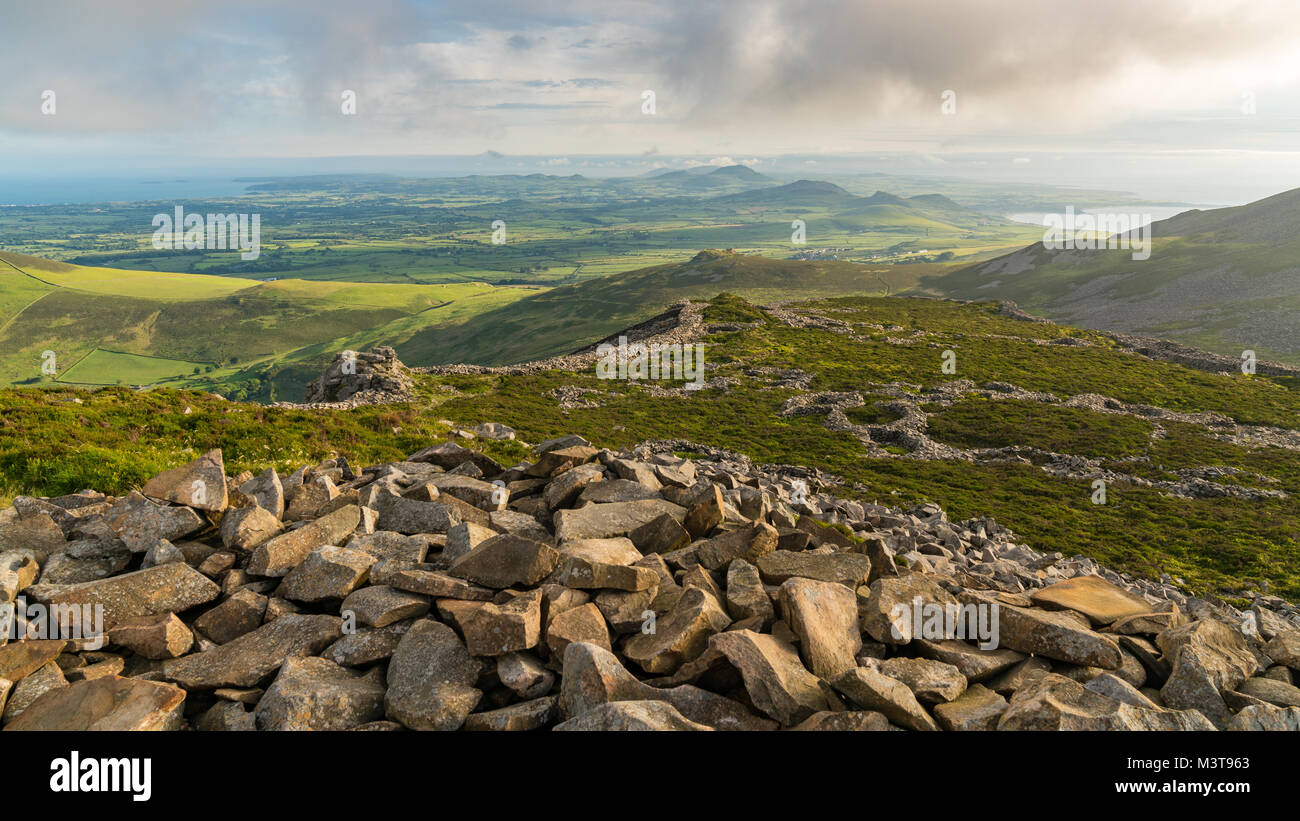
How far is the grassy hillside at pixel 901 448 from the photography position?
2856 cm

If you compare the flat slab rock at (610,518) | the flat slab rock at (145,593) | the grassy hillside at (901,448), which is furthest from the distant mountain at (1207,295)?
the flat slab rock at (145,593)

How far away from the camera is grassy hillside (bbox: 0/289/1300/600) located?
93.7ft

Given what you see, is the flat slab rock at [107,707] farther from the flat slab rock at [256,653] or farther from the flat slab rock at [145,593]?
the flat slab rock at [145,593]

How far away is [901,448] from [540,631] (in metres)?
44.5

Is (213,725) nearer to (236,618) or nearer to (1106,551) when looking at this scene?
(236,618)

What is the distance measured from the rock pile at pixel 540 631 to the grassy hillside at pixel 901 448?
32.5 feet

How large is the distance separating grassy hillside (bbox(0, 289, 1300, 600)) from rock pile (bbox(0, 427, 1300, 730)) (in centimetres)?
992

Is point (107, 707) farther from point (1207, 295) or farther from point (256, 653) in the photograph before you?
point (1207, 295)

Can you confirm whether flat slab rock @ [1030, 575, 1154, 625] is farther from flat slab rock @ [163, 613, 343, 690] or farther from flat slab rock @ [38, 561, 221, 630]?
flat slab rock @ [38, 561, 221, 630]

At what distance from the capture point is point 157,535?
1284cm

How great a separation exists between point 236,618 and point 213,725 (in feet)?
8.93

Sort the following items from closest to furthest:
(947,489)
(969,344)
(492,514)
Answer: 1. (492,514)
2. (947,489)
3. (969,344)

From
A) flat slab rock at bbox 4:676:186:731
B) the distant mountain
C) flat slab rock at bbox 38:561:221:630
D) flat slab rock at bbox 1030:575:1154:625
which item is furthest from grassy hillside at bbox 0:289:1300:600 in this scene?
the distant mountain
